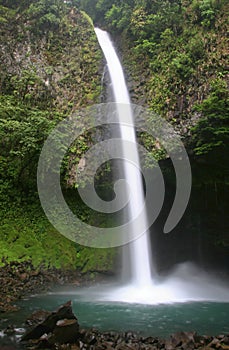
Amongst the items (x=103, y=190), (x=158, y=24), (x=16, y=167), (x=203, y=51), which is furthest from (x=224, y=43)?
(x=16, y=167)

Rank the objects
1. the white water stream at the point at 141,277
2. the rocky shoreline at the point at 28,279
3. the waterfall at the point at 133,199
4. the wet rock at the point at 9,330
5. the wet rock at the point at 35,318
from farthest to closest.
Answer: the waterfall at the point at 133,199 → the white water stream at the point at 141,277 → the rocky shoreline at the point at 28,279 → the wet rock at the point at 35,318 → the wet rock at the point at 9,330

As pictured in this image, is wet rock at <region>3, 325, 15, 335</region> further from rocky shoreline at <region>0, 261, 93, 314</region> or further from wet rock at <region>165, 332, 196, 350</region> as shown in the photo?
wet rock at <region>165, 332, 196, 350</region>

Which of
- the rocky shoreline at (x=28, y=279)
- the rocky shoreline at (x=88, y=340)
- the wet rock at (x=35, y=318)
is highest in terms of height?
the rocky shoreline at (x=28, y=279)

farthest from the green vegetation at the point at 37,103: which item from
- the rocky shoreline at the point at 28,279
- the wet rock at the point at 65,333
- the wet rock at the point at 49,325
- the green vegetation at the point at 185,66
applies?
the wet rock at the point at 65,333

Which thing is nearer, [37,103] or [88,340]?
[88,340]

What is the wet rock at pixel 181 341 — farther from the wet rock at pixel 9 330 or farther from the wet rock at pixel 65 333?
the wet rock at pixel 9 330

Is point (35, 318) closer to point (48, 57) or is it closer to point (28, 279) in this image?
point (28, 279)

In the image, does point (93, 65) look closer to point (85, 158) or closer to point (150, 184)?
point (85, 158)

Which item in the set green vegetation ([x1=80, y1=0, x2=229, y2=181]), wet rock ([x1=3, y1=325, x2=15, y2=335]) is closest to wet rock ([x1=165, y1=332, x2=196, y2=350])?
wet rock ([x1=3, y1=325, x2=15, y2=335])

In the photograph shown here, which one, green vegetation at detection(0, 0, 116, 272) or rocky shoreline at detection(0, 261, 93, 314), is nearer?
rocky shoreline at detection(0, 261, 93, 314)

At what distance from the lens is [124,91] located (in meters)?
15.7

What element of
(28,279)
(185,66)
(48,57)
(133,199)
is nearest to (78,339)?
(28,279)

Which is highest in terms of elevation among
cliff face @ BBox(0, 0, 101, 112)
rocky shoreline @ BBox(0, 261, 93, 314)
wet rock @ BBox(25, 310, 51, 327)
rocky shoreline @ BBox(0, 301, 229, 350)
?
cliff face @ BBox(0, 0, 101, 112)

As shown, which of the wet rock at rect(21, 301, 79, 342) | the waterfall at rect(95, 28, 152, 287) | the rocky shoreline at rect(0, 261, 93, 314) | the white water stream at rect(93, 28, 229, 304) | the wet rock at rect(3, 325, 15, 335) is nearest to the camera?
the wet rock at rect(21, 301, 79, 342)
